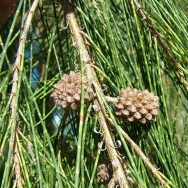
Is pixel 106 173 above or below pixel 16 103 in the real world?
below

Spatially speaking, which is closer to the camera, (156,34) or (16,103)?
(16,103)

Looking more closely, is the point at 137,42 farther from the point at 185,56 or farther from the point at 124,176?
the point at 124,176

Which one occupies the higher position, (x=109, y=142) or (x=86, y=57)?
(x=86, y=57)

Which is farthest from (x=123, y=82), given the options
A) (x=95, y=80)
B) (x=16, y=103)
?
(x=16, y=103)

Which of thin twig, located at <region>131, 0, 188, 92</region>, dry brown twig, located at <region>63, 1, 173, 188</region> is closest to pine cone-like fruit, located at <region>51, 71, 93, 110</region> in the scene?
dry brown twig, located at <region>63, 1, 173, 188</region>

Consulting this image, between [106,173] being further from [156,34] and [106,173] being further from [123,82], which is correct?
[156,34]

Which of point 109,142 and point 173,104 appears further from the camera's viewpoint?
point 173,104

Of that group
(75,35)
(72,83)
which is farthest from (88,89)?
(75,35)
